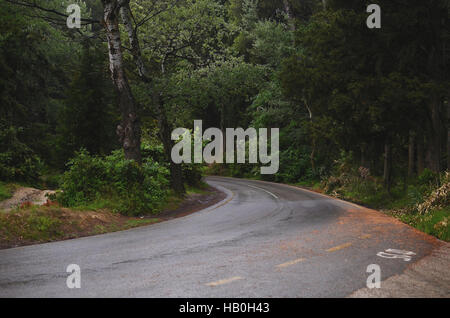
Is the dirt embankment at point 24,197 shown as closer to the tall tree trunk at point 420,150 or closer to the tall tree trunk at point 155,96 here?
the tall tree trunk at point 155,96

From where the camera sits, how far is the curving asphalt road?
5434 mm

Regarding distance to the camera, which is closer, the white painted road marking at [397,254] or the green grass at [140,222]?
the white painted road marking at [397,254]

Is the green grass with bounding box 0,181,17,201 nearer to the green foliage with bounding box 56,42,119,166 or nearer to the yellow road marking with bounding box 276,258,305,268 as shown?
the green foliage with bounding box 56,42,119,166

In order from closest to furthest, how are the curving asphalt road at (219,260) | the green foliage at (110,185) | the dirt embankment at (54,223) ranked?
the curving asphalt road at (219,260)
the dirt embankment at (54,223)
the green foliage at (110,185)

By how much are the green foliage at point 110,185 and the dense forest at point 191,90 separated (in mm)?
39

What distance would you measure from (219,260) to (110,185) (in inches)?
319

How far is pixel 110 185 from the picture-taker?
46.6 feet

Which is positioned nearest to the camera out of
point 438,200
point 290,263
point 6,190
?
point 290,263

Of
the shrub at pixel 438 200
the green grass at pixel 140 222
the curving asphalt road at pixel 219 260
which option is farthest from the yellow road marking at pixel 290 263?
the shrub at pixel 438 200

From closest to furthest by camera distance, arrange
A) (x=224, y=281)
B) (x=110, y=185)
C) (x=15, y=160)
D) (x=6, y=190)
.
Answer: (x=224, y=281) → (x=110, y=185) → (x=6, y=190) → (x=15, y=160)

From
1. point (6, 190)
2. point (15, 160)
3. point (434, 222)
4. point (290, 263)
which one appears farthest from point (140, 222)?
point (15, 160)

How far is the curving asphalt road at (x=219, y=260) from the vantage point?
5.43 meters

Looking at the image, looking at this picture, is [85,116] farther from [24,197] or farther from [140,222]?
[140,222]

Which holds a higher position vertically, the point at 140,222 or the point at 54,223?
the point at 54,223
